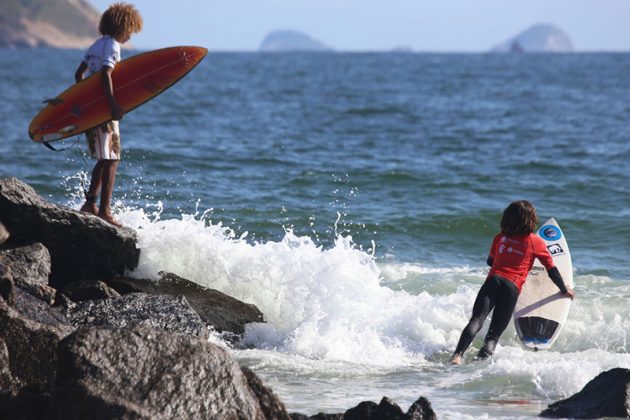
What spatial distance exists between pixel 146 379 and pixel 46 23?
18055 centimetres

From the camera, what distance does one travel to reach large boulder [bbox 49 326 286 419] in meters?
4.98

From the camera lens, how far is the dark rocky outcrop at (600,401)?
20.0ft

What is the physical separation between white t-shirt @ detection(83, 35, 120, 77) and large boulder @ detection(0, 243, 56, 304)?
1753 mm

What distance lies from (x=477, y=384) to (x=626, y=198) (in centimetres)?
989

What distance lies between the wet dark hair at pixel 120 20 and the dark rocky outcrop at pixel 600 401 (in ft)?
14.8

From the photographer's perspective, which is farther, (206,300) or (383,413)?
(206,300)

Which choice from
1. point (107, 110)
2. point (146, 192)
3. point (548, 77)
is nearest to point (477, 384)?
point (107, 110)

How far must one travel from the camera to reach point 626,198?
16.3 m

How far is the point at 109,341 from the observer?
5.20 m

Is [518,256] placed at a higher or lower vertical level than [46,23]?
lower

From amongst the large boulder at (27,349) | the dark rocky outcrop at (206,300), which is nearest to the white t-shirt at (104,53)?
the dark rocky outcrop at (206,300)

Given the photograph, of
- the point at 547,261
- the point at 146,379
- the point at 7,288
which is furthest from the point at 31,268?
the point at 547,261

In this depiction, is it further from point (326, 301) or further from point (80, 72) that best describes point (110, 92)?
point (326, 301)

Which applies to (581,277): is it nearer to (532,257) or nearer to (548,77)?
(532,257)
